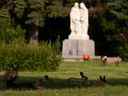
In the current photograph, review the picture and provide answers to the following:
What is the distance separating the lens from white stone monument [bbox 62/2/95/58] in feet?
114

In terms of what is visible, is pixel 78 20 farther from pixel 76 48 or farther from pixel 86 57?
pixel 86 57

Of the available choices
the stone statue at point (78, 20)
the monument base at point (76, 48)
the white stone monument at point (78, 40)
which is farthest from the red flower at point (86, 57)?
the stone statue at point (78, 20)

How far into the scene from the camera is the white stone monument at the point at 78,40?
114 feet

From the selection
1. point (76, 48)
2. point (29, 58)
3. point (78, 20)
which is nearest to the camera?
point (29, 58)

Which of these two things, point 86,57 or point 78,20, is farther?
point 78,20

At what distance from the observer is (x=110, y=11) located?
42.6 meters

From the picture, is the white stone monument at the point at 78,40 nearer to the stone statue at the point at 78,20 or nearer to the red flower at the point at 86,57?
the stone statue at the point at 78,20

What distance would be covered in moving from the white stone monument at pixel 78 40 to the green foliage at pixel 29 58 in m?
10.1

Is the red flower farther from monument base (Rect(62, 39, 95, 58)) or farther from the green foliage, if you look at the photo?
the green foliage

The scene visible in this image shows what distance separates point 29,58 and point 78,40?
12.5 m

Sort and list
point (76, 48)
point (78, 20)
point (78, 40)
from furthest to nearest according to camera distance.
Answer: point (78, 20) < point (78, 40) < point (76, 48)

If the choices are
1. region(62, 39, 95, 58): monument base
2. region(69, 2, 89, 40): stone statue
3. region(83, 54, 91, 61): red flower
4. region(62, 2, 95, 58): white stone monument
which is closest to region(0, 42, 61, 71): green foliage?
region(83, 54, 91, 61): red flower

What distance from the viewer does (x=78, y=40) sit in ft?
115

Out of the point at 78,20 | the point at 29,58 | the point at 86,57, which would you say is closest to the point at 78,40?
the point at 78,20
